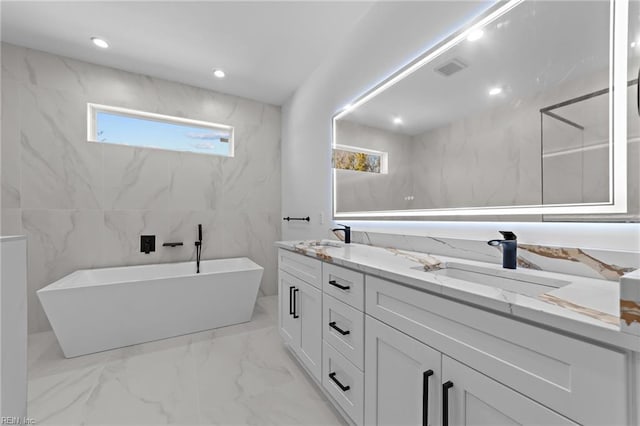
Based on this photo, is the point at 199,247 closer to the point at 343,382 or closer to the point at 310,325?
the point at 310,325

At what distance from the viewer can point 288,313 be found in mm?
1976

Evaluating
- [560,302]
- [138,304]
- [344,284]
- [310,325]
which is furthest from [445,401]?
[138,304]

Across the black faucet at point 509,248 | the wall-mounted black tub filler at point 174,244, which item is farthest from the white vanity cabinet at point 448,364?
the wall-mounted black tub filler at point 174,244

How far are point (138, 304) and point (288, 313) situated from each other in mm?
1315

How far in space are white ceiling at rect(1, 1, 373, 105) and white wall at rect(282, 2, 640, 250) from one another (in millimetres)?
237

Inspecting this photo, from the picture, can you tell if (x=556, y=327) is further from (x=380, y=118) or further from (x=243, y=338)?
(x=243, y=338)

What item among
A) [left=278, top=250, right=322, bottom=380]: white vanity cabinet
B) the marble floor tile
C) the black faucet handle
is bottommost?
→ the marble floor tile

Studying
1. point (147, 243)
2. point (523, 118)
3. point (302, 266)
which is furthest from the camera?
point (147, 243)

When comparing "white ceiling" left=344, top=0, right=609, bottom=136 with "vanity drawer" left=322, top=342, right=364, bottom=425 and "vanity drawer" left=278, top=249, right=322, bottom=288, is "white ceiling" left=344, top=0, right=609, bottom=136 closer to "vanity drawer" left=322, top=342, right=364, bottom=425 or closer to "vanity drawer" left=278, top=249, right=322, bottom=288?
"vanity drawer" left=278, top=249, right=322, bottom=288

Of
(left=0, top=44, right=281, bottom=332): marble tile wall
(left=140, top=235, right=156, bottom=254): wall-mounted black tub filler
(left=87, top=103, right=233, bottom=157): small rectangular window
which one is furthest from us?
(left=140, top=235, right=156, bottom=254): wall-mounted black tub filler

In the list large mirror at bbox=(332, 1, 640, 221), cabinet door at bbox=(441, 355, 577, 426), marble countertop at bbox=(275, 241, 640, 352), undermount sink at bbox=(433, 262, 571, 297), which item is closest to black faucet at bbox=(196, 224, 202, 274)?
large mirror at bbox=(332, 1, 640, 221)

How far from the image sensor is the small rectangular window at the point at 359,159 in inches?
77.5

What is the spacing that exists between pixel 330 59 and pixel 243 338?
9.01 feet

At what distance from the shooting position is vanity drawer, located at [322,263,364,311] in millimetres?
1199
